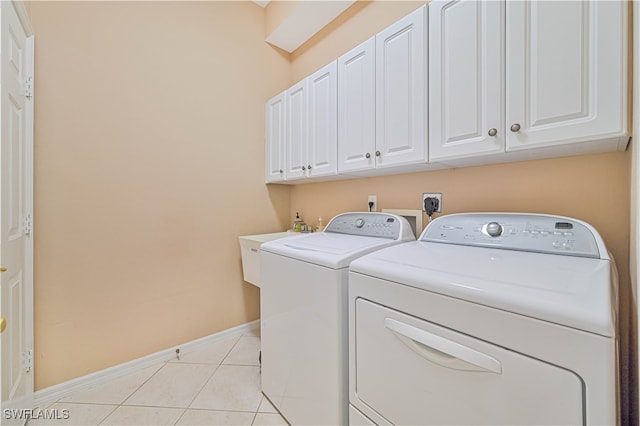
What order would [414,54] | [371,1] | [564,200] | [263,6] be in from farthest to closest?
[263,6], [371,1], [414,54], [564,200]

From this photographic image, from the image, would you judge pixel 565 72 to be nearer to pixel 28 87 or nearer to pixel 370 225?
pixel 370 225

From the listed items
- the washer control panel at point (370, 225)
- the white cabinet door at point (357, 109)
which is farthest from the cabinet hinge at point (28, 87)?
the washer control panel at point (370, 225)

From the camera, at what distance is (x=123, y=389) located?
5.43 feet

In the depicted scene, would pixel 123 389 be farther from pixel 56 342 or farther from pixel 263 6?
pixel 263 6

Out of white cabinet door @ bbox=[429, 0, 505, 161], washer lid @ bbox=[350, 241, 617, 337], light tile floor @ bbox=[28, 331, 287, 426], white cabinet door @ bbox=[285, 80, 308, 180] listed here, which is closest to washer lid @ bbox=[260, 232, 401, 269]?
washer lid @ bbox=[350, 241, 617, 337]

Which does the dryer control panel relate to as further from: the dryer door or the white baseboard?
the white baseboard

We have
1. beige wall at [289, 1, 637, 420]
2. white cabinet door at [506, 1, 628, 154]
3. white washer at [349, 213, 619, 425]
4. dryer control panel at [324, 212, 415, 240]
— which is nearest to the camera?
white washer at [349, 213, 619, 425]

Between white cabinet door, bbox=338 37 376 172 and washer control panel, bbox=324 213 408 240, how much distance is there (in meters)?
0.31

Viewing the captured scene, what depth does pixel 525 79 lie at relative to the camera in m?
1.04

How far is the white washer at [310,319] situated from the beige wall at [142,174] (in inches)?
35.9

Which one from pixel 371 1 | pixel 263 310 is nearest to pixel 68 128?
pixel 263 310

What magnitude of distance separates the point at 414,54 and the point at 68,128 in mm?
2014

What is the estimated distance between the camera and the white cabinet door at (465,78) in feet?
3.64

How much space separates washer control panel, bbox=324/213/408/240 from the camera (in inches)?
59.0
